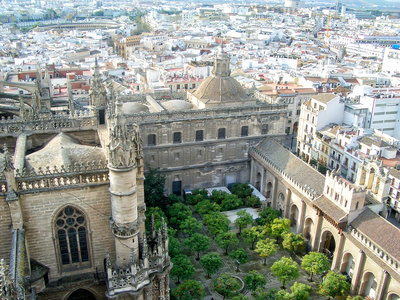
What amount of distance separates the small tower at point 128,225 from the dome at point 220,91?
3290cm

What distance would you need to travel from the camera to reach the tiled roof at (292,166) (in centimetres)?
4199

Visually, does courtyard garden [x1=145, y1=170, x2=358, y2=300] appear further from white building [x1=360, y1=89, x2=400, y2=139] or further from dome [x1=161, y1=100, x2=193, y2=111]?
white building [x1=360, y1=89, x2=400, y2=139]

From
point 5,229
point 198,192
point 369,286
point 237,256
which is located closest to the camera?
point 5,229

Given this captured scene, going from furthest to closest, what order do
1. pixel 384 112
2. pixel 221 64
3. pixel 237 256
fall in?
1. pixel 384 112
2. pixel 221 64
3. pixel 237 256

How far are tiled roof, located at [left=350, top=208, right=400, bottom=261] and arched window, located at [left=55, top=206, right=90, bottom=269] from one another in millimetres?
23223

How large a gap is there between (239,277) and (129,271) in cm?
1956

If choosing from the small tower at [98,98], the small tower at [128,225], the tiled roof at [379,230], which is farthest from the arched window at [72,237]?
the tiled roof at [379,230]

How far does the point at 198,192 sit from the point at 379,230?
21687 mm

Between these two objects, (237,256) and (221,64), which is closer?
(237,256)

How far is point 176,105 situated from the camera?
172ft

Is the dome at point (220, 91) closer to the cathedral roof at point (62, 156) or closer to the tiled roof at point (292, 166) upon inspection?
the tiled roof at point (292, 166)

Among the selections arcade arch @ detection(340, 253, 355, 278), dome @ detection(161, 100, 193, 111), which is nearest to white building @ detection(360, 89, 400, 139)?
dome @ detection(161, 100, 193, 111)

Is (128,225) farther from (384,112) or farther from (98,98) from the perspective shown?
(384,112)

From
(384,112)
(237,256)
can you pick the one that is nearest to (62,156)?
(237,256)
